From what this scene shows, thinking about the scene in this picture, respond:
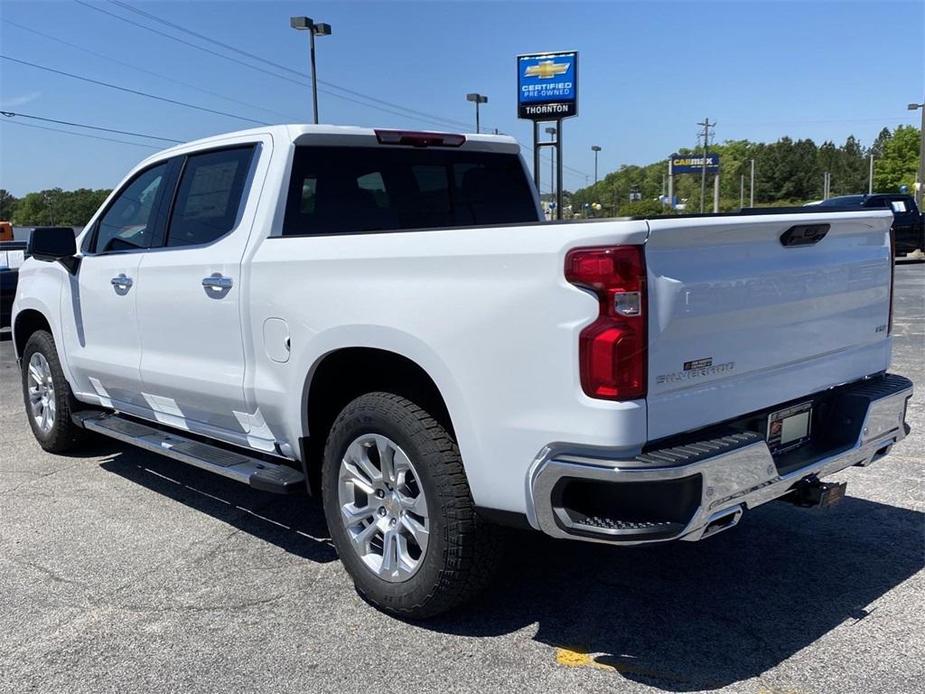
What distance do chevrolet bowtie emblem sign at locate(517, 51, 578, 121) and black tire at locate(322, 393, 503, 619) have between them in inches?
1097

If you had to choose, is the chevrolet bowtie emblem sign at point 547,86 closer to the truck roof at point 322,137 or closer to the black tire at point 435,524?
the truck roof at point 322,137

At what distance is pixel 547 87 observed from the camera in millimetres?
29906

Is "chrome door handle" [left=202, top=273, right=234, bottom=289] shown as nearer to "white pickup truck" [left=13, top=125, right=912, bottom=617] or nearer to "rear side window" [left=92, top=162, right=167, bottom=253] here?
"white pickup truck" [left=13, top=125, right=912, bottom=617]

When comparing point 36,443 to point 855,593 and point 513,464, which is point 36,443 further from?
point 855,593

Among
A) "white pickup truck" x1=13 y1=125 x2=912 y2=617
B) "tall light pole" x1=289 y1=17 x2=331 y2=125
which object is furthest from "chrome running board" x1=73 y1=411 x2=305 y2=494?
"tall light pole" x1=289 y1=17 x2=331 y2=125

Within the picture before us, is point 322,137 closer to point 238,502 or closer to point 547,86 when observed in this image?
point 238,502

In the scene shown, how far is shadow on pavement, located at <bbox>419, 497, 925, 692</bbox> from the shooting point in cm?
319

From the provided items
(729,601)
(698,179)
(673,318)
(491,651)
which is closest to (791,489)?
(729,601)

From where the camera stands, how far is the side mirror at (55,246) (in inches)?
212

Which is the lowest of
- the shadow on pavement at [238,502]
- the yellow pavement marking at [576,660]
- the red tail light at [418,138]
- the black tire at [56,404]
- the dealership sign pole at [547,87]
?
the shadow on pavement at [238,502]

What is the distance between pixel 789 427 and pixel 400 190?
95.8 inches

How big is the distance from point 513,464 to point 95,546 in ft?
8.78

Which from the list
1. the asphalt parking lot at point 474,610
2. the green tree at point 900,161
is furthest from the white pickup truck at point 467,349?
the green tree at point 900,161

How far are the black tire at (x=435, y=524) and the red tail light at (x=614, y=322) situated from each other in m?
0.74
